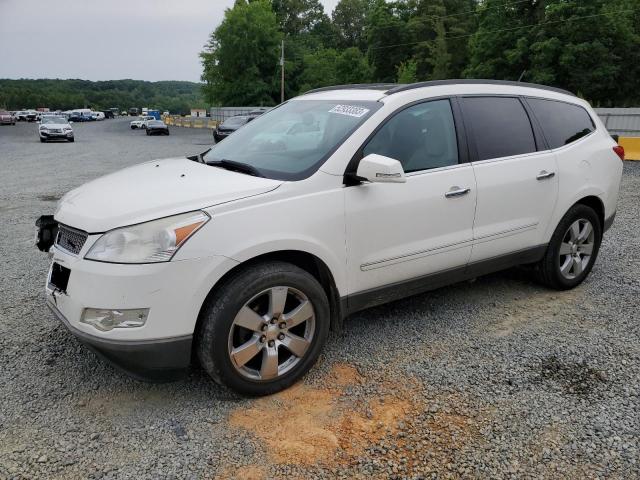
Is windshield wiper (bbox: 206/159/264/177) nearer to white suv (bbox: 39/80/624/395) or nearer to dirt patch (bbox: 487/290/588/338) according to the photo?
white suv (bbox: 39/80/624/395)

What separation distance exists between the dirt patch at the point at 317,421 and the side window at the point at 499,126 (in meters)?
1.95

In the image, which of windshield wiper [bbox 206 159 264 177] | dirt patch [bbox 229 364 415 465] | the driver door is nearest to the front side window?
windshield wiper [bbox 206 159 264 177]

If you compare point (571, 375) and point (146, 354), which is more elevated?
point (146, 354)

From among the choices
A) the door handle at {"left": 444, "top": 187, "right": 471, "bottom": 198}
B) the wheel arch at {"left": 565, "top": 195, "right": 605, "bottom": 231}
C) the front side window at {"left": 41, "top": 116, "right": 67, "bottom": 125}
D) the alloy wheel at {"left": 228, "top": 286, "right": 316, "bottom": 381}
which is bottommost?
the alloy wheel at {"left": 228, "top": 286, "right": 316, "bottom": 381}

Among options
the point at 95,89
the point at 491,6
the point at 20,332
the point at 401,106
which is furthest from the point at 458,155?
the point at 95,89

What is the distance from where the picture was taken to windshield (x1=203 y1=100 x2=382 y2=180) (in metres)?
3.23

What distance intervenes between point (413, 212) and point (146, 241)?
1.68 meters

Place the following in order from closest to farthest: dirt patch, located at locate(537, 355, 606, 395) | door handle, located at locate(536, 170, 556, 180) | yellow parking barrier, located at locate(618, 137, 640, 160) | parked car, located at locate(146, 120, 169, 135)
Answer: dirt patch, located at locate(537, 355, 606, 395), door handle, located at locate(536, 170, 556, 180), yellow parking barrier, located at locate(618, 137, 640, 160), parked car, located at locate(146, 120, 169, 135)

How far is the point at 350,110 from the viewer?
3506 millimetres

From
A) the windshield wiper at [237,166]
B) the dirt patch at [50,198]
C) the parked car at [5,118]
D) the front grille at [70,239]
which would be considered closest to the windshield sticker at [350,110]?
the windshield wiper at [237,166]

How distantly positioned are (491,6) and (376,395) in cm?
5297

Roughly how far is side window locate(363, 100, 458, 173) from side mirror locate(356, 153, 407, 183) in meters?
0.25

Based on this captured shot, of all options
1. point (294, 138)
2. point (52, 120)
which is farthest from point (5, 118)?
Result: point (294, 138)

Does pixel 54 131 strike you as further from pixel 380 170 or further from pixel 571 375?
pixel 571 375
